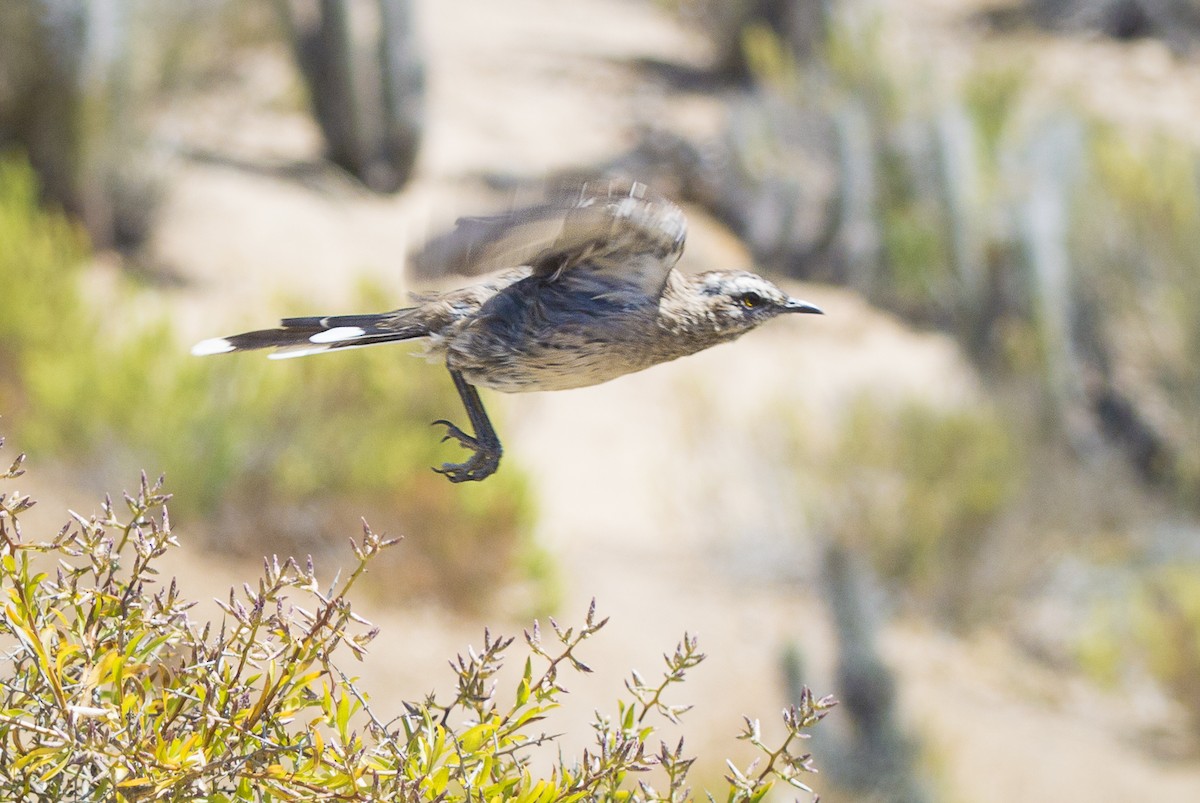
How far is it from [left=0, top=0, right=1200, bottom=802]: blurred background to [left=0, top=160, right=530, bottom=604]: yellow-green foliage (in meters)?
0.02

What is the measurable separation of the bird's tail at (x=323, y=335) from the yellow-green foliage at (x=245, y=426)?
153 inches

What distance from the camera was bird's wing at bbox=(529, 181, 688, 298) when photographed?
2418mm

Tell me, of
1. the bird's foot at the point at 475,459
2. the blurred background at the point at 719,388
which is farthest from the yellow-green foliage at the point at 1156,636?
the bird's foot at the point at 475,459

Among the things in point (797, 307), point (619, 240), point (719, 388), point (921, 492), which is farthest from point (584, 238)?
point (719, 388)

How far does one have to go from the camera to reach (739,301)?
9.28 feet

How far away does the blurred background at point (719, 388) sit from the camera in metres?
6.95

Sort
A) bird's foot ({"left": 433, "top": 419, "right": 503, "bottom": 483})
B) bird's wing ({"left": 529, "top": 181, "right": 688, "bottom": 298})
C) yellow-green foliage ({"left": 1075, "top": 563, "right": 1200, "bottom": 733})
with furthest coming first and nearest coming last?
yellow-green foliage ({"left": 1075, "top": 563, "right": 1200, "bottom": 733})
bird's foot ({"left": 433, "top": 419, "right": 503, "bottom": 483})
bird's wing ({"left": 529, "top": 181, "right": 688, "bottom": 298})

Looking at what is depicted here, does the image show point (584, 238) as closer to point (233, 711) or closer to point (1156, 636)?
point (233, 711)

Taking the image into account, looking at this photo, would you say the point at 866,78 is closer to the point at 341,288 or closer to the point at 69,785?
the point at 341,288

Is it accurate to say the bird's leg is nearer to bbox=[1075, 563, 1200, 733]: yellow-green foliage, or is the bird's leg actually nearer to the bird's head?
the bird's head

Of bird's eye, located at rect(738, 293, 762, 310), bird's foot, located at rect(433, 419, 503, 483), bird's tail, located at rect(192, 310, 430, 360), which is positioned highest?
bird's eye, located at rect(738, 293, 762, 310)

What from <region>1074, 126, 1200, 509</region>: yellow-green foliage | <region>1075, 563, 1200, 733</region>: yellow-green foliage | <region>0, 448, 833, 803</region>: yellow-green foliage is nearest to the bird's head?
<region>0, 448, 833, 803</region>: yellow-green foliage

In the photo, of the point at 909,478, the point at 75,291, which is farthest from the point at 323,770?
the point at 909,478

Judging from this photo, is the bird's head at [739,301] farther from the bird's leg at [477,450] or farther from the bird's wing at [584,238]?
the bird's leg at [477,450]
